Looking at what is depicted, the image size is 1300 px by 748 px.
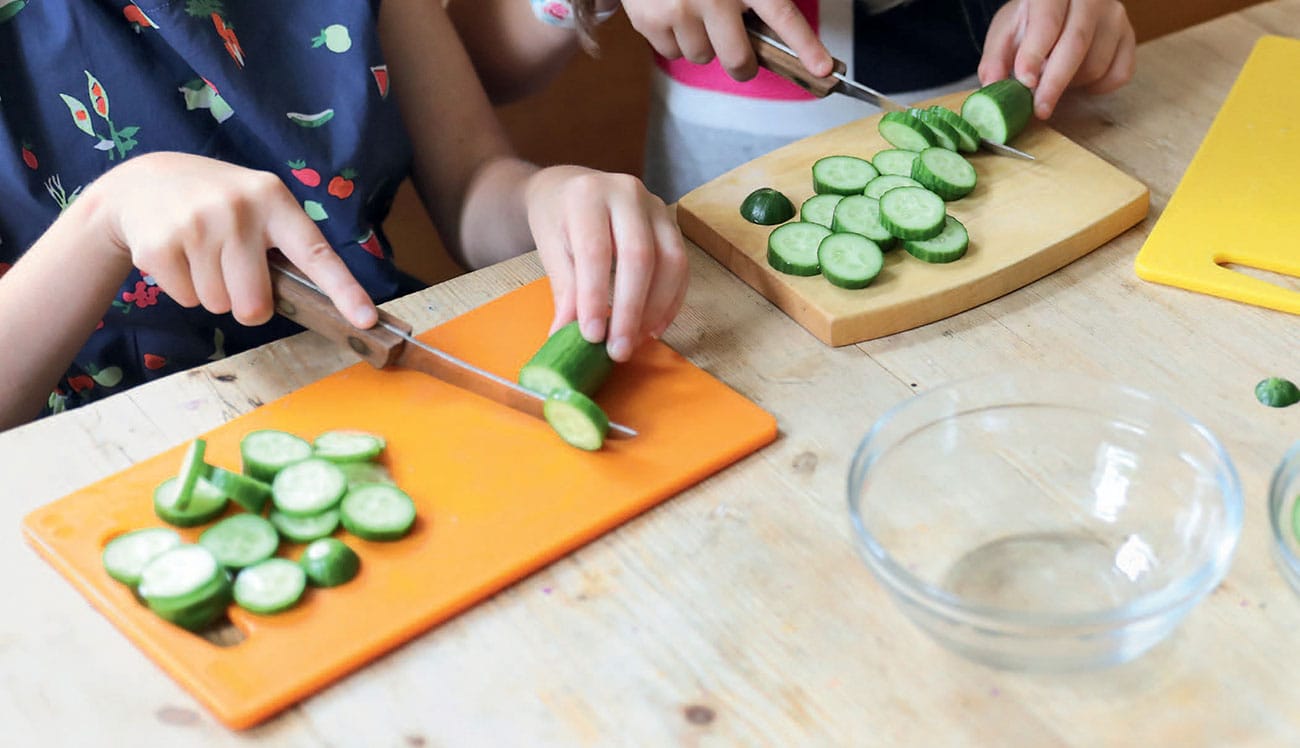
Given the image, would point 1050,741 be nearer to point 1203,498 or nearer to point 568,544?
point 1203,498

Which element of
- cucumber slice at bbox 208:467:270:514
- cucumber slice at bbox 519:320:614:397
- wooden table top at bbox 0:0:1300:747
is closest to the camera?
wooden table top at bbox 0:0:1300:747

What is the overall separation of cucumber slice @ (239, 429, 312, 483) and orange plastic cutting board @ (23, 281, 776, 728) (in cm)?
4

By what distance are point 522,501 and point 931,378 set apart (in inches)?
16.2

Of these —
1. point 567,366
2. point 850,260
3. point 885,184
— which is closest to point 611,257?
point 567,366

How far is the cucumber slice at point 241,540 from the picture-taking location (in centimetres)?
95

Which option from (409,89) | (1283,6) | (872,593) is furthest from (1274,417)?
(409,89)

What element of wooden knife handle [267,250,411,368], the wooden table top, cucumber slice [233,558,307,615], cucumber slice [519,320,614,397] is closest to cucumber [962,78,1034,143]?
the wooden table top

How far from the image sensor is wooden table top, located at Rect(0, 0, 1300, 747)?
2.82 ft

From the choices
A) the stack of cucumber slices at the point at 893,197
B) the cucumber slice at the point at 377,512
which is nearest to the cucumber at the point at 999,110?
the stack of cucumber slices at the point at 893,197

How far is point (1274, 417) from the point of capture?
3.64ft

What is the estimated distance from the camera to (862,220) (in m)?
1.31

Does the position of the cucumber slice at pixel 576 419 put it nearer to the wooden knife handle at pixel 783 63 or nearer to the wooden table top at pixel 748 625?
the wooden table top at pixel 748 625

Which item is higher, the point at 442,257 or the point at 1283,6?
the point at 1283,6

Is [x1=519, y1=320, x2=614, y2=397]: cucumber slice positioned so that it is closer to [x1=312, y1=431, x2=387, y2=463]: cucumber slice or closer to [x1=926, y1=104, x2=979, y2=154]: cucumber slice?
[x1=312, y1=431, x2=387, y2=463]: cucumber slice
